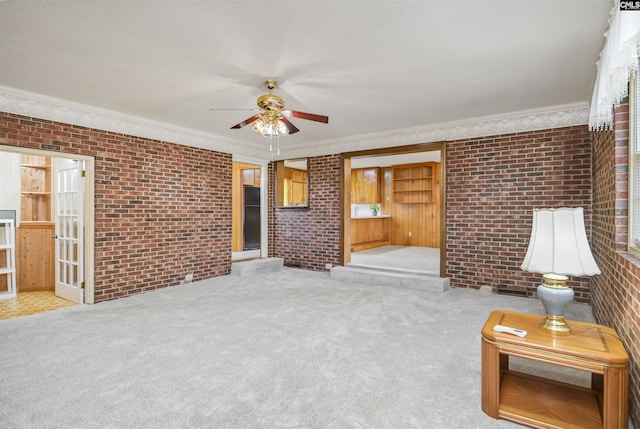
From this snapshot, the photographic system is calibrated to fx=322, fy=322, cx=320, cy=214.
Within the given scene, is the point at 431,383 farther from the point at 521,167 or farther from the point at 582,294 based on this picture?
the point at 521,167

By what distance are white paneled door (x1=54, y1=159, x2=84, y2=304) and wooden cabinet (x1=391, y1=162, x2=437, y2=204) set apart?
7610 mm

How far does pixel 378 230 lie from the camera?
9.27 meters

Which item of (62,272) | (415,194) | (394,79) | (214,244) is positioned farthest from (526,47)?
(415,194)

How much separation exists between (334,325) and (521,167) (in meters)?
3.34

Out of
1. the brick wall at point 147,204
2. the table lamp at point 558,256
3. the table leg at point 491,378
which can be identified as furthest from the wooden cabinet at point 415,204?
the table leg at point 491,378

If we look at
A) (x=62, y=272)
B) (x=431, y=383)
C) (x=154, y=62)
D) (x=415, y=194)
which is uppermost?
(x=154, y=62)

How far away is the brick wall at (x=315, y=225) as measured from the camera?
605 cm

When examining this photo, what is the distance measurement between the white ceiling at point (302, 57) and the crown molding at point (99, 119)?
0.02 meters

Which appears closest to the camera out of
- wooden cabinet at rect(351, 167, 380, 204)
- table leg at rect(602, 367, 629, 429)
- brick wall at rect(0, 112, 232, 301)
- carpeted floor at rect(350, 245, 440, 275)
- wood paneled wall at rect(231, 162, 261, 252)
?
table leg at rect(602, 367, 629, 429)

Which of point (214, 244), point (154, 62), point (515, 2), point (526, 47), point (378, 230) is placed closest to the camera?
point (515, 2)

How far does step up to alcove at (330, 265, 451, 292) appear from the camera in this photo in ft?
15.3

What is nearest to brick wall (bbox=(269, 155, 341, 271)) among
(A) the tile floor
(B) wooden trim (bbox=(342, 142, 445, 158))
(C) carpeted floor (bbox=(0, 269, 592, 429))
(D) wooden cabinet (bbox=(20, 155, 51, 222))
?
(B) wooden trim (bbox=(342, 142, 445, 158))

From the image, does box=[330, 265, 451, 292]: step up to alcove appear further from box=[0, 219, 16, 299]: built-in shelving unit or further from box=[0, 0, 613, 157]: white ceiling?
Result: box=[0, 219, 16, 299]: built-in shelving unit

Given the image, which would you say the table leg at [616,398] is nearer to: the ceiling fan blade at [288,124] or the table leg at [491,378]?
the table leg at [491,378]
